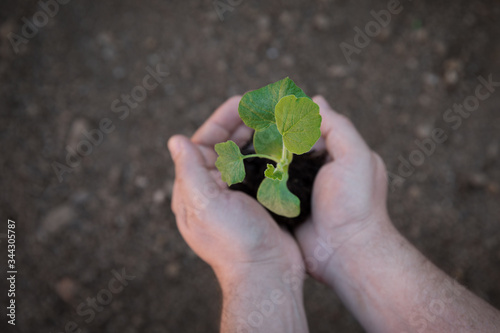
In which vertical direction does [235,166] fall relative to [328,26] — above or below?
below

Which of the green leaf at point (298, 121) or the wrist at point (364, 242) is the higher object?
the green leaf at point (298, 121)

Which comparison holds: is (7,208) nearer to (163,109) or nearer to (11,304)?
(11,304)

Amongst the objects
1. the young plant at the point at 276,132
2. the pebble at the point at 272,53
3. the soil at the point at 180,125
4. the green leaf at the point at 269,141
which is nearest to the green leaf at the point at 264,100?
the young plant at the point at 276,132

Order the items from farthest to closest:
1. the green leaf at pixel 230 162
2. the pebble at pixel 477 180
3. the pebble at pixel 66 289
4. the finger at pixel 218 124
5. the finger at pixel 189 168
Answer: the pebble at pixel 477 180 < the pebble at pixel 66 289 < the finger at pixel 218 124 < the finger at pixel 189 168 < the green leaf at pixel 230 162

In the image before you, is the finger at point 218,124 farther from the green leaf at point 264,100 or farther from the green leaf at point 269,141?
the green leaf at point 264,100

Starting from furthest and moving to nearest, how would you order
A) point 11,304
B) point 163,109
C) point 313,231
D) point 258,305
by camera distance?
point 163,109, point 11,304, point 313,231, point 258,305

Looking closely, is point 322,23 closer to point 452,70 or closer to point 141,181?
point 452,70

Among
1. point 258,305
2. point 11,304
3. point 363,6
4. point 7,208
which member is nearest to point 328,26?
point 363,6
